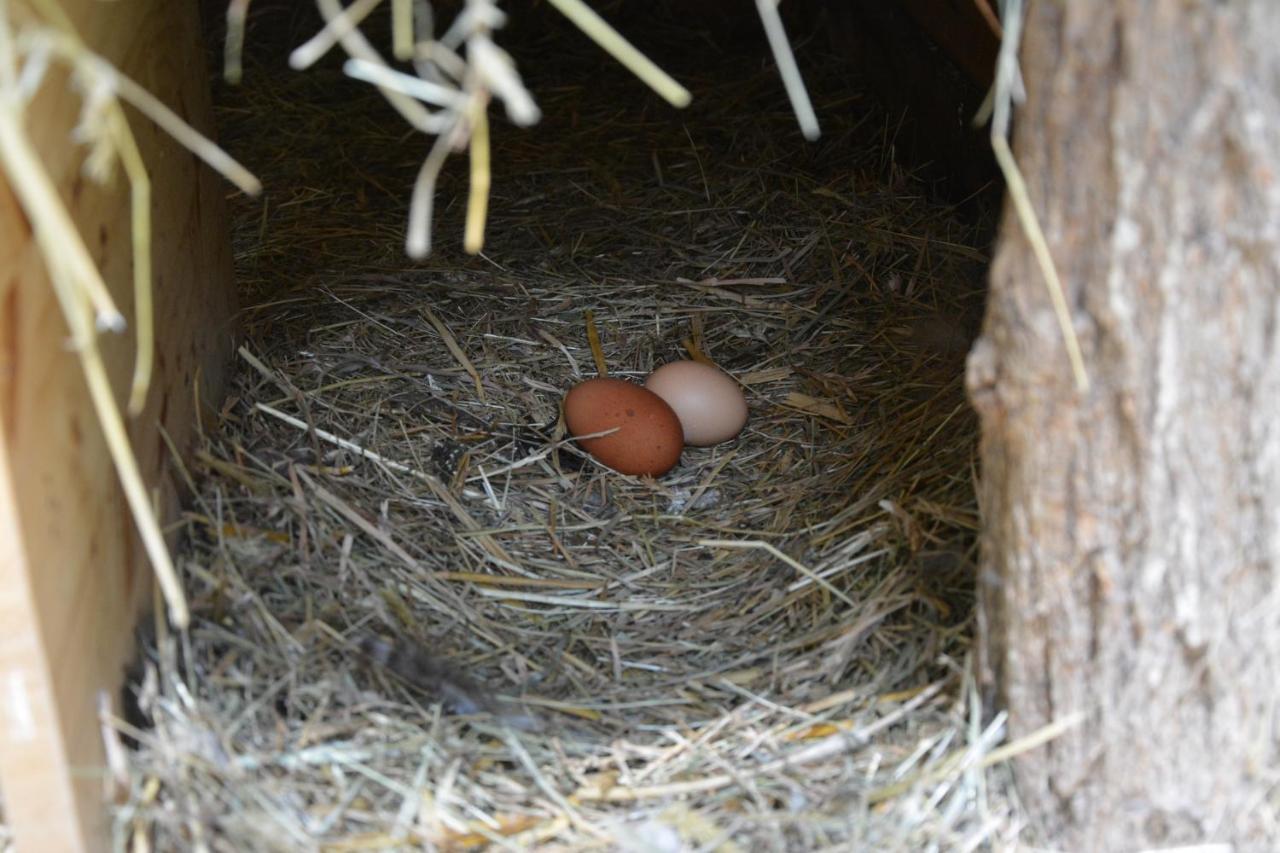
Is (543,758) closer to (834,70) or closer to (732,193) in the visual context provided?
(732,193)

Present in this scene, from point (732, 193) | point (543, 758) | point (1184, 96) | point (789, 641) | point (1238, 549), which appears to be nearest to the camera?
point (1184, 96)

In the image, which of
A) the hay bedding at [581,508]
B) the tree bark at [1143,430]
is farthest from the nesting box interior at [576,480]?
the tree bark at [1143,430]

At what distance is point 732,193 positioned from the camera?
283 cm

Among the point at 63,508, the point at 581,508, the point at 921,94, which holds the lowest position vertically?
the point at 581,508

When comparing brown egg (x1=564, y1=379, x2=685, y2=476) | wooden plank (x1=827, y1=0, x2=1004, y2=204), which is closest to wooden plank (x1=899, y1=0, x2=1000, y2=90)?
wooden plank (x1=827, y1=0, x2=1004, y2=204)

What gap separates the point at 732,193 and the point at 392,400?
→ 3.19ft

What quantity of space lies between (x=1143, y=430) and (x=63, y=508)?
1053 millimetres

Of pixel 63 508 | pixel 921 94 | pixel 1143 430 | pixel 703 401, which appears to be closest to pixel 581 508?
pixel 703 401

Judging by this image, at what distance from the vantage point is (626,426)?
7.11 feet

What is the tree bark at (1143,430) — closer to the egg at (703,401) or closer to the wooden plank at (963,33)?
the egg at (703,401)

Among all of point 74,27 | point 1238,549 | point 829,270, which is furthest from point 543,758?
point 829,270

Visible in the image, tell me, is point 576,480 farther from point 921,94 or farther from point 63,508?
point 921,94

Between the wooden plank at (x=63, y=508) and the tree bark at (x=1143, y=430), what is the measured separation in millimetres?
938

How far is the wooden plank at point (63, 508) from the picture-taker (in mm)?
1171
